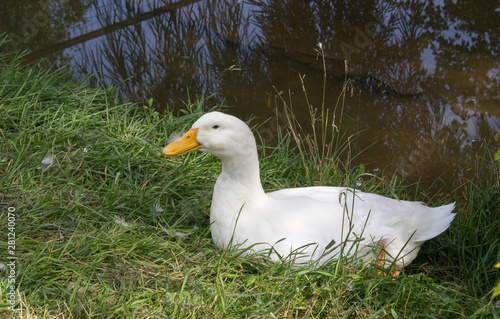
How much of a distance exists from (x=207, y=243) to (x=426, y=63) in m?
3.79

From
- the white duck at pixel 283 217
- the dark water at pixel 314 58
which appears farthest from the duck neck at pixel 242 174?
the dark water at pixel 314 58

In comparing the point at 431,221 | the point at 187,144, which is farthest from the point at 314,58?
the point at 187,144

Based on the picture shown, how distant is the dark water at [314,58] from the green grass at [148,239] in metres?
0.89

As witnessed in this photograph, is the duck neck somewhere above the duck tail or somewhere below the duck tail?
above

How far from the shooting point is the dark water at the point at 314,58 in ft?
16.1

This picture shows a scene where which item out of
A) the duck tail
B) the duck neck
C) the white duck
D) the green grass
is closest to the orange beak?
the white duck

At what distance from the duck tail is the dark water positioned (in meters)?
1.31

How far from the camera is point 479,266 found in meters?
2.92

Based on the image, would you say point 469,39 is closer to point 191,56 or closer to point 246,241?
point 191,56

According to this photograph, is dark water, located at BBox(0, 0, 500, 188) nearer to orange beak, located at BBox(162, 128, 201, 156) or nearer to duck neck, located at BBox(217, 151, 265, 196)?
duck neck, located at BBox(217, 151, 265, 196)

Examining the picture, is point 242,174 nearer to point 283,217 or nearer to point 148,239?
point 283,217

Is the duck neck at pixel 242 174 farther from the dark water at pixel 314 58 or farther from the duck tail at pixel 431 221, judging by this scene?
the dark water at pixel 314 58

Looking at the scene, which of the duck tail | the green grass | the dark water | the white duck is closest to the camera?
the green grass

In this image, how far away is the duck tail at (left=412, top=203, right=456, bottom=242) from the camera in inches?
118
